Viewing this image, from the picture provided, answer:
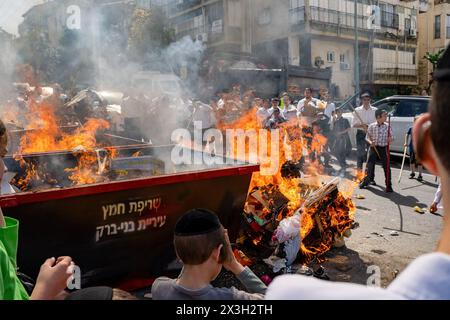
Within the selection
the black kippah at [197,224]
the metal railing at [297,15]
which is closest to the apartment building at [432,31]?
the metal railing at [297,15]

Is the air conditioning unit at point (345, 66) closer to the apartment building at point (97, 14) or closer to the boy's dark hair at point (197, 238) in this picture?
the apartment building at point (97, 14)

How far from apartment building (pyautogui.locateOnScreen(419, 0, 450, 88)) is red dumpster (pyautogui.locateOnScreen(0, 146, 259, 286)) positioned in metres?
39.0

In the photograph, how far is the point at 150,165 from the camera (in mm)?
5574

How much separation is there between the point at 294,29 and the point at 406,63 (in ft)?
44.8

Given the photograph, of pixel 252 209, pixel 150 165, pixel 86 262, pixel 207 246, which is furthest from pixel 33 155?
pixel 207 246

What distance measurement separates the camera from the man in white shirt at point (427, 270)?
81 centimetres

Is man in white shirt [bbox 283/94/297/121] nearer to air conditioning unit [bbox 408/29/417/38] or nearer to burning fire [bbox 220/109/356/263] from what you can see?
burning fire [bbox 220/109/356/263]

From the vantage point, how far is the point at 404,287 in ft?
2.68

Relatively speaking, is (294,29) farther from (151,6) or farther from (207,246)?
(207,246)

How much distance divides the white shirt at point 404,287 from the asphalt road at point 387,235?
13.0 feet

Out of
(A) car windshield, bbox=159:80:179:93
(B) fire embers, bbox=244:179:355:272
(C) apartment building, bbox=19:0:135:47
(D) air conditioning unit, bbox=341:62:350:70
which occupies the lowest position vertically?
(B) fire embers, bbox=244:179:355:272

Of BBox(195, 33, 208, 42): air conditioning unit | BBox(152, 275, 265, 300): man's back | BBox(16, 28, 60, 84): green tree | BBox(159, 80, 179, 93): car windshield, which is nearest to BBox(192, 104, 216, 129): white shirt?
BBox(159, 80, 179, 93): car windshield

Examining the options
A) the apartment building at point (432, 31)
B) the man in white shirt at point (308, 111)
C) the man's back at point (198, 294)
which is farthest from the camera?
the apartment building at point (432, 31)

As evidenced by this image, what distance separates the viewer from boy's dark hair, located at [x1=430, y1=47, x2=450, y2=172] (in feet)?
2.94
